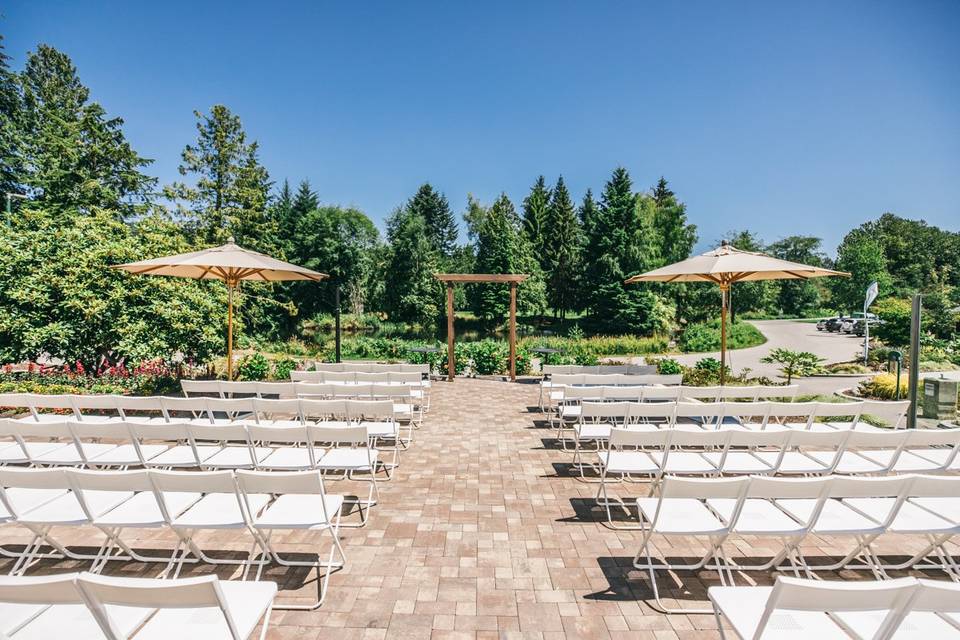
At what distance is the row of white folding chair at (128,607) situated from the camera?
1683mm

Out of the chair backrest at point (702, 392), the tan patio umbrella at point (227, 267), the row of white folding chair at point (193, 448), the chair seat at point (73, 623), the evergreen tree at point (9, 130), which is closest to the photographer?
the chair seat at point (73, 623)

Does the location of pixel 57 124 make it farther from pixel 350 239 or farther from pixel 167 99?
pixel 350 239

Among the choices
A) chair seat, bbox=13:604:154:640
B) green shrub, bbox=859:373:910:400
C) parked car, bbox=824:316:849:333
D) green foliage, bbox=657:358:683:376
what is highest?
parked car, bbox=824:316:849:333

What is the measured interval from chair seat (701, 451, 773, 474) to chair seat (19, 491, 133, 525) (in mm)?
5131

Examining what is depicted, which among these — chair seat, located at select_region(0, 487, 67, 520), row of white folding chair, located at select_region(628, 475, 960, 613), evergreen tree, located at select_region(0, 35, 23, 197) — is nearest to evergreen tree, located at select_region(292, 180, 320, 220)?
evergreen tree, located at select_region(0, 35, 23, 197)

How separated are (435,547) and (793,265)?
726cm

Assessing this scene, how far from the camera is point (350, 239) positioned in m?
37.2

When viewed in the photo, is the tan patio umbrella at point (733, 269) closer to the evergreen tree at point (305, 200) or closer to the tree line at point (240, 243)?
the tree line at point (240, 243)

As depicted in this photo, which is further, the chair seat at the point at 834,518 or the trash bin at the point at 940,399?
the trash bin at the point at 940,399

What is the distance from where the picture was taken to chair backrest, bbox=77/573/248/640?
1.68 metres

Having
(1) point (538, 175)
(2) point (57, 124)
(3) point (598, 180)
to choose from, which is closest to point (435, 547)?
(2) point (57, 124)

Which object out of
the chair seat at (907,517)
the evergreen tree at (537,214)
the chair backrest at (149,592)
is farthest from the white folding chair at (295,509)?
the evergreen tree at (537,214)

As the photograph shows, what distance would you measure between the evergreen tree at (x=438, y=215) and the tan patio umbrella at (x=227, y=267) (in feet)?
165

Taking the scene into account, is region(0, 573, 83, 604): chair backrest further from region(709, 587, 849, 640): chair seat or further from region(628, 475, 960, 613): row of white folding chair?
region(628, 475, 960, 613): row of white folding chair
